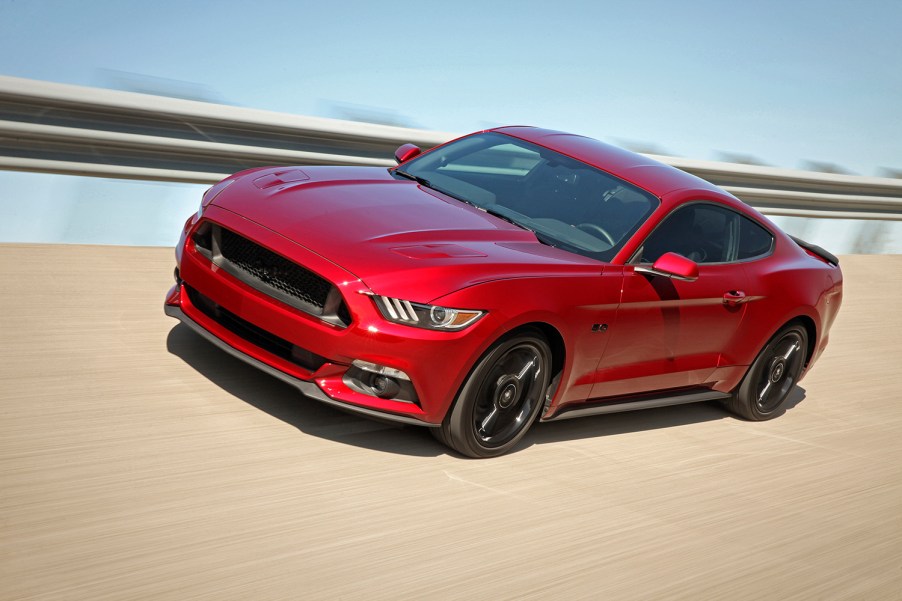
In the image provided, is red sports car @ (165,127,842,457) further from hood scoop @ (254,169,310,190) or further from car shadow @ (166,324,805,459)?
car shadow @ (166,324,805,459)

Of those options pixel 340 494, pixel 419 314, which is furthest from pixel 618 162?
pixel 340 494

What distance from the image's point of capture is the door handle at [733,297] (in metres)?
5.79

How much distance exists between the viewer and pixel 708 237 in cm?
592

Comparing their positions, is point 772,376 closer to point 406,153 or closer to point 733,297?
point 733,297

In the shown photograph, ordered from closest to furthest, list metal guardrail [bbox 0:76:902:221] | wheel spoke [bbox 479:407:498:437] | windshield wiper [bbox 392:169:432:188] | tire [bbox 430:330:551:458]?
tire [bbox 430:330:551:458] < wheel spoke [bbox 479:407:498:437] < windshield wiper [bbox 392:169:432:188] < metal guardrail [bbox 0:76:902:221]

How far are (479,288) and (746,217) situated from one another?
2558 millimetres

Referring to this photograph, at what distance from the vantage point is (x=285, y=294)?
178 inches

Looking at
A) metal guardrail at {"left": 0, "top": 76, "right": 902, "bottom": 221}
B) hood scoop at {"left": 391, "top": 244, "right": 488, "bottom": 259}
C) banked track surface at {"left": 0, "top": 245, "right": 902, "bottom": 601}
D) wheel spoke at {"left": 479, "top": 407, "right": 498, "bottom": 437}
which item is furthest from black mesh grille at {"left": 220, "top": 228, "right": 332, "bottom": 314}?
metal guardrail at {"left": 0, "top": 76, "right": 902, "bottom": 221}

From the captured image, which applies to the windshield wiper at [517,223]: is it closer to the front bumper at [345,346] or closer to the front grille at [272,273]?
the front bumper at [345,346]

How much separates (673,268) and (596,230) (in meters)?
0.47

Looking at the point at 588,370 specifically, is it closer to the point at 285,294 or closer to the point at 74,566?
the point at 285,294

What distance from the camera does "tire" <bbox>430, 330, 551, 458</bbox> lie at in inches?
180

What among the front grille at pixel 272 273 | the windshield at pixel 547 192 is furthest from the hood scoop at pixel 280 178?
the windshield at pixel 547 192

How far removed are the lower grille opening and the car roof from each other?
225 cm
